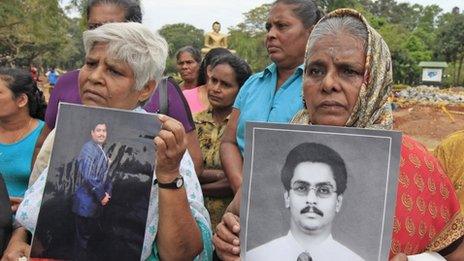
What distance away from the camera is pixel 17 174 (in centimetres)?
334

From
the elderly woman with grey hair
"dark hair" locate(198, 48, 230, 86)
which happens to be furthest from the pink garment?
the elderly woman with grey hair

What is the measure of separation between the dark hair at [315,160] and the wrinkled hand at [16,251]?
3.67 feet

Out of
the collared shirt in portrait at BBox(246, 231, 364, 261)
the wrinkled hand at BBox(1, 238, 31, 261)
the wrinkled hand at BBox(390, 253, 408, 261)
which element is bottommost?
the wrinkled hand at BBox(1, 238, 31, 261)

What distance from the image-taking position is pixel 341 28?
1.83 m

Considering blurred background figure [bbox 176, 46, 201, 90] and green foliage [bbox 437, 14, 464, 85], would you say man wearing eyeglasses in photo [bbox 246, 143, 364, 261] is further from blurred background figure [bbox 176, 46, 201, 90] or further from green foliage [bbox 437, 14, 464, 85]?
green foliage [bbox 437, 14, 464, 85]

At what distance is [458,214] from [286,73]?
150 cm

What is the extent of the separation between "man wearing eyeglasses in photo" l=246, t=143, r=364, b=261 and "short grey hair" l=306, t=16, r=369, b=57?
47 centimetres

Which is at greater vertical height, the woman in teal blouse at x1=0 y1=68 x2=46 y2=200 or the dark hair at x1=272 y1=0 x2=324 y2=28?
the dark hair at x1=272 y1=0 x2=324 y2=28

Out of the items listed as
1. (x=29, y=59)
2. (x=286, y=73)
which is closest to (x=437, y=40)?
(x=29, y=59)

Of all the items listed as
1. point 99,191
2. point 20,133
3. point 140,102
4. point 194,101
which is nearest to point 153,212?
point 99,191

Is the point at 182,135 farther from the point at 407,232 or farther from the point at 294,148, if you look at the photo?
the point at 407,232

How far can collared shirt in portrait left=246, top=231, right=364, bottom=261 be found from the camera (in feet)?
4.97

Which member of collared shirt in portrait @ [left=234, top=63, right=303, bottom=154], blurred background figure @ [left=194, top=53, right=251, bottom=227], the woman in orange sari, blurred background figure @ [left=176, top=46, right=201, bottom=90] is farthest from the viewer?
blurred background figure @ [left=176, top=46, right=201, bottom=90]

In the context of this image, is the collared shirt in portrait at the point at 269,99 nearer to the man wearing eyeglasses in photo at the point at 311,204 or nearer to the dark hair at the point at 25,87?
the man wearing eyeglasses in photo at the point at 311,204
